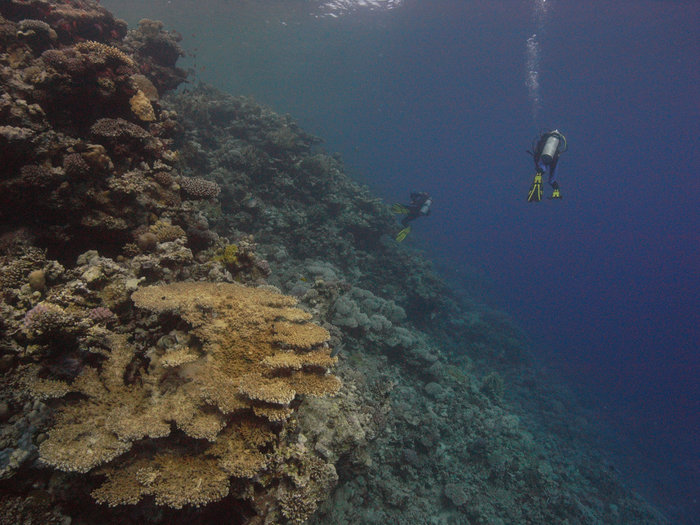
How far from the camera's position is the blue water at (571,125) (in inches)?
1243

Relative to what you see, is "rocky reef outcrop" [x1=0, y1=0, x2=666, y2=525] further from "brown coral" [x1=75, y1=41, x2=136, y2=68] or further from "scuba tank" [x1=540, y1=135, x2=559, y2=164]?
"scuba tank" [x1=540, y1=135, x2=559, y2=164]

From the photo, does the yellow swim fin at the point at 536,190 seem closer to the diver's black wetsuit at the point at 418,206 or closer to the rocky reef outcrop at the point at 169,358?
the rocky reef outcrop at the point at 169,358

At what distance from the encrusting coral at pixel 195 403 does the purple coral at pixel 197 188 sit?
3.06 meters

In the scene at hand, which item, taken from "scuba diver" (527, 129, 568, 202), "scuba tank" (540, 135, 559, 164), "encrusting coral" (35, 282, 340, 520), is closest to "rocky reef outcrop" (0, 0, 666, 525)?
"encrusting coral" (35, 282, 340, 520)

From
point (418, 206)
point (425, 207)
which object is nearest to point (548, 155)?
point (425, 207)

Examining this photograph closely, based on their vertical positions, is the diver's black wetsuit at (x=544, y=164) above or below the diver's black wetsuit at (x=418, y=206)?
above

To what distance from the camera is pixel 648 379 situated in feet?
152

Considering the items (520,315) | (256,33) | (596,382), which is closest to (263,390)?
(596,382)

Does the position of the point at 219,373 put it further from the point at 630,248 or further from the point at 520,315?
the point at 630,248

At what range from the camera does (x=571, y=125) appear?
198 ft

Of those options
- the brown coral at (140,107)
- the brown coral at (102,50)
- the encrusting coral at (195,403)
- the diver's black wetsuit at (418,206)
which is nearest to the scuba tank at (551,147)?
the diver's black wetsuit at (418,206)

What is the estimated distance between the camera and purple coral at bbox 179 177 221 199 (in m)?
6.30

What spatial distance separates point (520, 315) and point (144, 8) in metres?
72.5

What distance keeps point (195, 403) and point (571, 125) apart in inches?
3052
